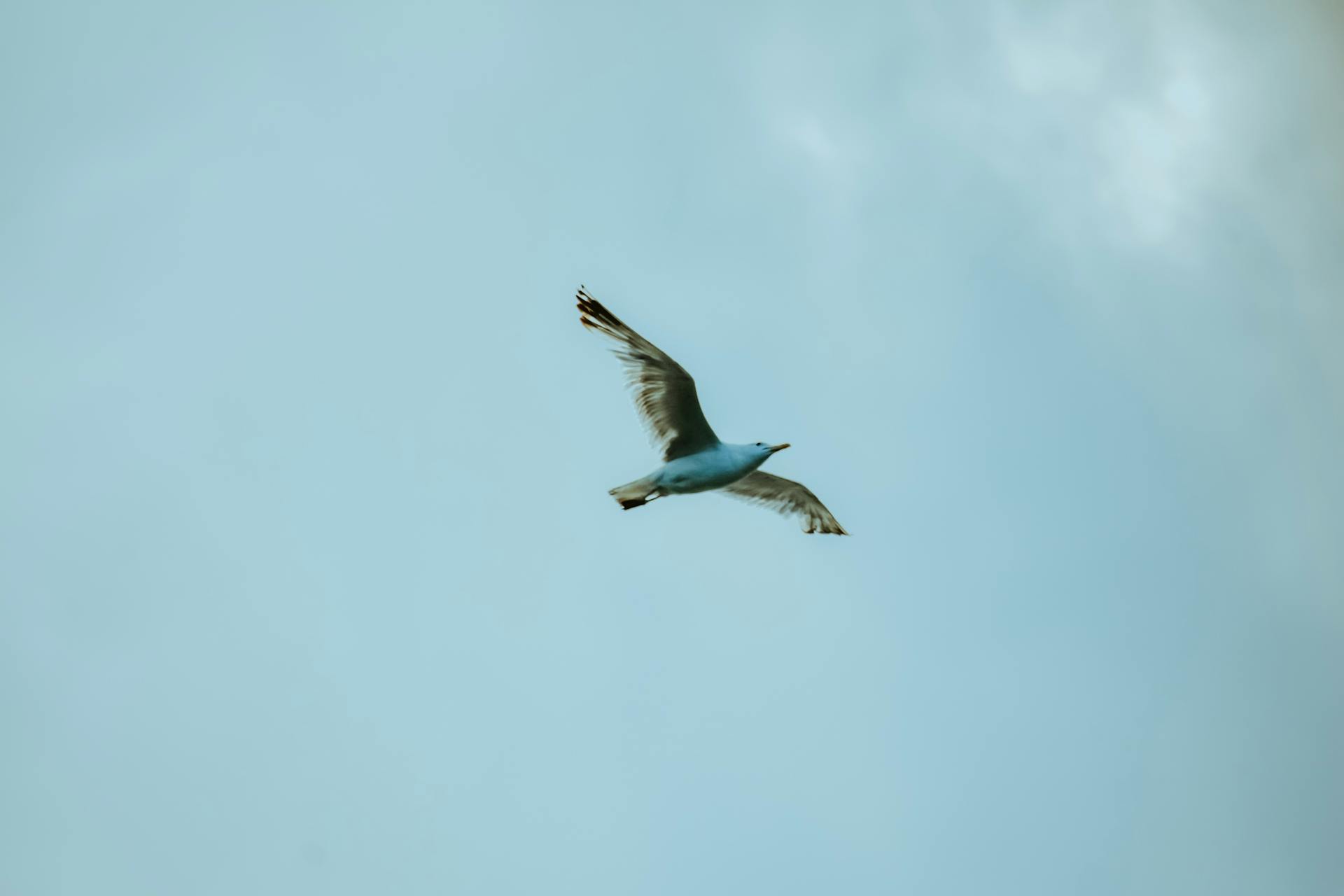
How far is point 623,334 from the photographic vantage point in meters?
13.0

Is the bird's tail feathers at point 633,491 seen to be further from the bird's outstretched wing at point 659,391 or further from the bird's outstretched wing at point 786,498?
the bird's outstretched wing at point 786,498

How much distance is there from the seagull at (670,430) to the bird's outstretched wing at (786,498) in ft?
3.61

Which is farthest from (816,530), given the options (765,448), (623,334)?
(623,334)

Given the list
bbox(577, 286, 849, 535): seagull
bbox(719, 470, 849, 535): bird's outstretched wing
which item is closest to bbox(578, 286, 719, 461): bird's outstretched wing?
bbox(577, 286, 849, 535): seagull

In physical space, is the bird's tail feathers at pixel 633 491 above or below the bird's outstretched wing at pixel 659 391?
below

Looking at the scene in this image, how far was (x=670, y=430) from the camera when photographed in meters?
13.5

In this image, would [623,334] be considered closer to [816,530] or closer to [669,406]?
[669,406]

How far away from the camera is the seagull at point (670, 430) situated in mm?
13039

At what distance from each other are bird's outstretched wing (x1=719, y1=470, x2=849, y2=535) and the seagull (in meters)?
1.10

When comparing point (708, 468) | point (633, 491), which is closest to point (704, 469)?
point (708, 468)

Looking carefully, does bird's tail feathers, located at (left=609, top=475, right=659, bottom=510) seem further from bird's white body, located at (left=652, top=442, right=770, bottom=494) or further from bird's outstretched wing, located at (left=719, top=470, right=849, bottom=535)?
bird's outstretched wing, located at (left=719, top=470, right=849, bottom=535)

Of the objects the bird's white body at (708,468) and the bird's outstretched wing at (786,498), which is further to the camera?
the bird's outstretched wing at (786,498)

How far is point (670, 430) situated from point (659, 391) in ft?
1.51

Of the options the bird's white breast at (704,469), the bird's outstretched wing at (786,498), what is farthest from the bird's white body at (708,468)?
the bird's outstretched wing at (786,498)
